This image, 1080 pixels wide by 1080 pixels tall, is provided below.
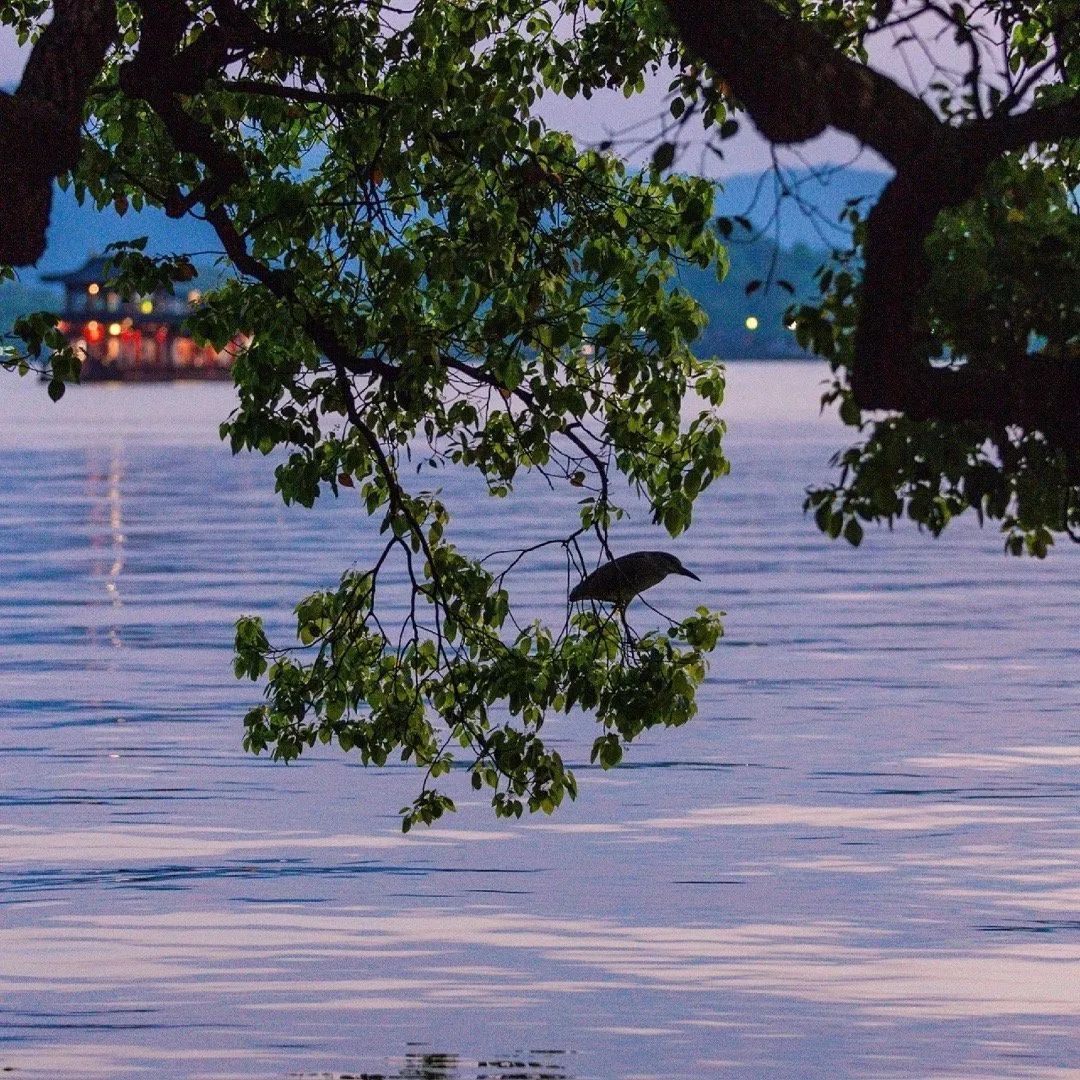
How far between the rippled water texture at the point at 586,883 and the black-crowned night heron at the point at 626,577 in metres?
1.52

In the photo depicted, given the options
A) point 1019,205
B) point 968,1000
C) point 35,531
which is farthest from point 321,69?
point 35,531

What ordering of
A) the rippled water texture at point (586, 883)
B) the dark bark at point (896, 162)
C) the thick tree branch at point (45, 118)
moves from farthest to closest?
the rippled water texture at point (586, 883)
the thick tree branch at point (45, 118)
the dark bark at point (896, 162)

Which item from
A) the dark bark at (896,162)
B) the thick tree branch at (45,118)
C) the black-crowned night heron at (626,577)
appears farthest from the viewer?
the black-crowned night heron at (626,577)

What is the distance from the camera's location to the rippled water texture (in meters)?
14.4

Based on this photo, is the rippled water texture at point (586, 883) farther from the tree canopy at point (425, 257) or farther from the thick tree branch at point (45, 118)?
the thick tree branch at point (45, 118)

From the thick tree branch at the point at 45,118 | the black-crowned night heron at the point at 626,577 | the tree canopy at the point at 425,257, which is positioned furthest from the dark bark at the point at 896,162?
the black-crowned night heron at the point at 626,577

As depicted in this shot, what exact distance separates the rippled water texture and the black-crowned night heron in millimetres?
1523

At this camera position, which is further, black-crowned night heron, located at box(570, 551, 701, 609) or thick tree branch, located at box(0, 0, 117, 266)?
black-crowned night heron, located at box(570, 551, 701, 609)

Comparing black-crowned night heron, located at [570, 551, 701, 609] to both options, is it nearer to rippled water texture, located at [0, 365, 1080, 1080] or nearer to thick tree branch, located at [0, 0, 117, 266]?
rippled water texture, located at [0, 365, 1080, 1080]

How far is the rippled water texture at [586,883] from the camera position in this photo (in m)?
14.4

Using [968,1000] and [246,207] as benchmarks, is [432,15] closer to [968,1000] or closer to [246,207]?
[246,207]

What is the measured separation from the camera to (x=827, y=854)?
778 inches

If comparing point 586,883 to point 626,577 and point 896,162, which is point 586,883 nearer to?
point 626,577

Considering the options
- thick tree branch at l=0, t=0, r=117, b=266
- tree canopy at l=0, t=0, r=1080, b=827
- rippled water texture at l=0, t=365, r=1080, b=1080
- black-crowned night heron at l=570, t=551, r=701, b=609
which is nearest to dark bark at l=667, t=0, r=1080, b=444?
tree canopy at l=0, t=0, r=1080, b=827
